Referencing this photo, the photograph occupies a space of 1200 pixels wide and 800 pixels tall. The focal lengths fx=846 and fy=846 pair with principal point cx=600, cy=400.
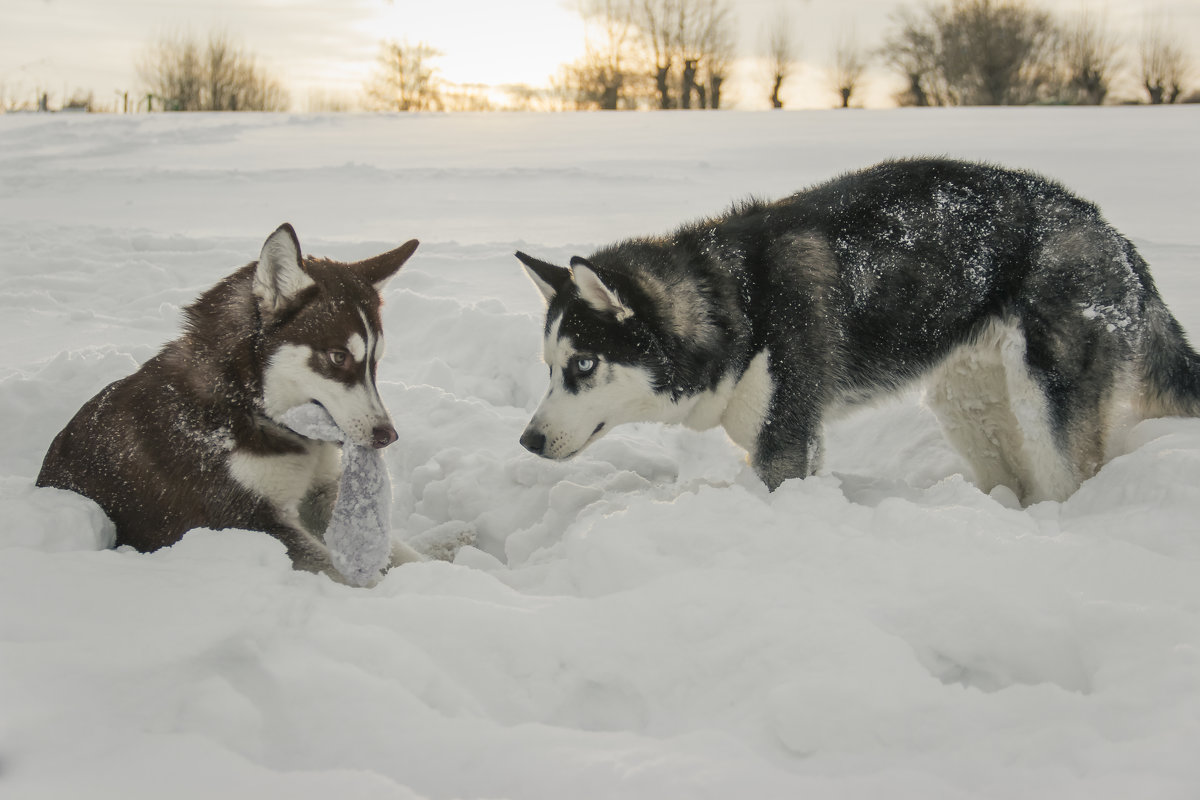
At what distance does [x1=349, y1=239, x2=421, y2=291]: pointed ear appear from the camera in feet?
12.7

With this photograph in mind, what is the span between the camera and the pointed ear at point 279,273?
331 centimetres

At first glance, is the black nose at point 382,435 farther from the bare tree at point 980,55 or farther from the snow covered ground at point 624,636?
the bare tree at point 980,55

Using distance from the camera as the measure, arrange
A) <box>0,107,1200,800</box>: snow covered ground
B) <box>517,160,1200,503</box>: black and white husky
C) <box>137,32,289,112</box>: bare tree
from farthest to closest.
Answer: <box>137,32,289,112</box>: bare tree < <box>517,160,1200,503</box>: black and white husky < <box>0,107,1200,800</box>: snow covered ground

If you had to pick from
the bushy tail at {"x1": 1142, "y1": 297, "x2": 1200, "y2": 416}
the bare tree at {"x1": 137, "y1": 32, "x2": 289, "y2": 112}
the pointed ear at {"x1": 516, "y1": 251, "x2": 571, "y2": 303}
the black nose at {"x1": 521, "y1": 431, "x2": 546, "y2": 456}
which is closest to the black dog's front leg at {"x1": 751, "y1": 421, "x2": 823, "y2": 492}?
the black nose at {"x1": 521, "y1": 431, "x2": 546, "y2": 456}

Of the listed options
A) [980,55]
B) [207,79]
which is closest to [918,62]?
[980,55]

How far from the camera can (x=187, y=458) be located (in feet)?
11.1

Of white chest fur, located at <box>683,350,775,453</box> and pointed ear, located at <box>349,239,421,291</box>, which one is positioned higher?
pointed ear, located at <box>349,239,421,291</box>

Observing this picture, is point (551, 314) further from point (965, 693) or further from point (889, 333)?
point (965, 693)

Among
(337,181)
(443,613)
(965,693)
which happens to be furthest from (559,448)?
(337,181)

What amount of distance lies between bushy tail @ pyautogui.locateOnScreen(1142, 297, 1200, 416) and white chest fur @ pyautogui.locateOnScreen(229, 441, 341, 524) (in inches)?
157

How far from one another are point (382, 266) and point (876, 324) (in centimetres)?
243

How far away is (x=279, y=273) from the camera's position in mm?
3393

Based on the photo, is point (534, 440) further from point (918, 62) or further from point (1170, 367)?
point (918, 62)

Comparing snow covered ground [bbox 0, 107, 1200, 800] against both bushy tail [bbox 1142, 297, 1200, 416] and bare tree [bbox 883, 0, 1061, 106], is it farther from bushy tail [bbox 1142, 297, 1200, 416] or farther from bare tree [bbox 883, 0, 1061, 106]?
bare tree [bbox 883, 0, 1061, 106]
